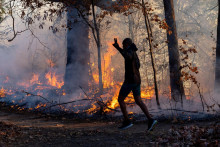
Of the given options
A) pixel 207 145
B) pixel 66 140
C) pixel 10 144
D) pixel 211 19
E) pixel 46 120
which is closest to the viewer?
pixel 207 145

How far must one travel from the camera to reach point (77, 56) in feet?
46.2

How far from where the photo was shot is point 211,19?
26.1 m

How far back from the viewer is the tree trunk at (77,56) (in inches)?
551

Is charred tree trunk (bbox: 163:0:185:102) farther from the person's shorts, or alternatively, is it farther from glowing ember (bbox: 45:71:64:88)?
glowing ember (bbox: 45:71:64:88)

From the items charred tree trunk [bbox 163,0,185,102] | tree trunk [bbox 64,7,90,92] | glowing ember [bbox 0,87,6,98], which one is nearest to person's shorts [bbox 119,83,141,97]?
A: charred tree trunk [bbox 163,0,185,102]

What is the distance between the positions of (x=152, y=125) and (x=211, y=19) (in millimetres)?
23346

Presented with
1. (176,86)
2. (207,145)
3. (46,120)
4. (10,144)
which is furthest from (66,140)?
(176,86)

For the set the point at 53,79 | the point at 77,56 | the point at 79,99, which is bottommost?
the point at 79,99

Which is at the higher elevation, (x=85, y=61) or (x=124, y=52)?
(x=85, y=61)

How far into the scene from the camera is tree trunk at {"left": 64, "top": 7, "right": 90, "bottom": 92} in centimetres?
1398

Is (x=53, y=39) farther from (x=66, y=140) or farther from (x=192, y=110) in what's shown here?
(x=66, y=140)

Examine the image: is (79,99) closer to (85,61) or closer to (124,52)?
(85,61)

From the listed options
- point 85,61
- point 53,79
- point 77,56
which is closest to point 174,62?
point 85,61

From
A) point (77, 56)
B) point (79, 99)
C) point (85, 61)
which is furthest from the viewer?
point (85, 61)
